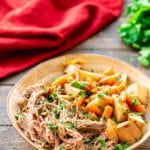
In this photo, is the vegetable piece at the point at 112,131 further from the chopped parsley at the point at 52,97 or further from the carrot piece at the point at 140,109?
the chopped parsley at the point at 52,97

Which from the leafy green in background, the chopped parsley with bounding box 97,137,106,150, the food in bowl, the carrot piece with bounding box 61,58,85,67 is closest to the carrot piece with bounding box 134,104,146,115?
the food in bowl

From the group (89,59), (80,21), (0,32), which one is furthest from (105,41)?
(0,32)

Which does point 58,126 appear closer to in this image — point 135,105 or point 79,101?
point 79,101

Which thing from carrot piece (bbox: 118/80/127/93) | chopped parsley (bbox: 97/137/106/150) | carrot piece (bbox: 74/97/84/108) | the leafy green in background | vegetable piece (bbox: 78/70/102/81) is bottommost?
chopped parsley (bbox: 97/137/106/150)

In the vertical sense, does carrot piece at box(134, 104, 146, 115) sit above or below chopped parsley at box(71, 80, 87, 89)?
below

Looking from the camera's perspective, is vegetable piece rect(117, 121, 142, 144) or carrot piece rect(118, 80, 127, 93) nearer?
vegetable piece rect(117, 121, 142, 144)

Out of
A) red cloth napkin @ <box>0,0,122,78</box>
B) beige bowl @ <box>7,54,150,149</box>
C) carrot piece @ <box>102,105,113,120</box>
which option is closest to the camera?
carrot piece @ <box>102,105,113,120</box>

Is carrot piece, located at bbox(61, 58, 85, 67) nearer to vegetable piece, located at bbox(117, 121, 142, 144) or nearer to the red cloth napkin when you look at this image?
the red cloth napkin

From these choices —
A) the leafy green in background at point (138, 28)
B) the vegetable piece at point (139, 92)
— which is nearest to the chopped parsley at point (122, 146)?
the vegetable piece at point (139, 92)

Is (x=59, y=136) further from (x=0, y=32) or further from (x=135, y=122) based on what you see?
(x=0, y=32)
